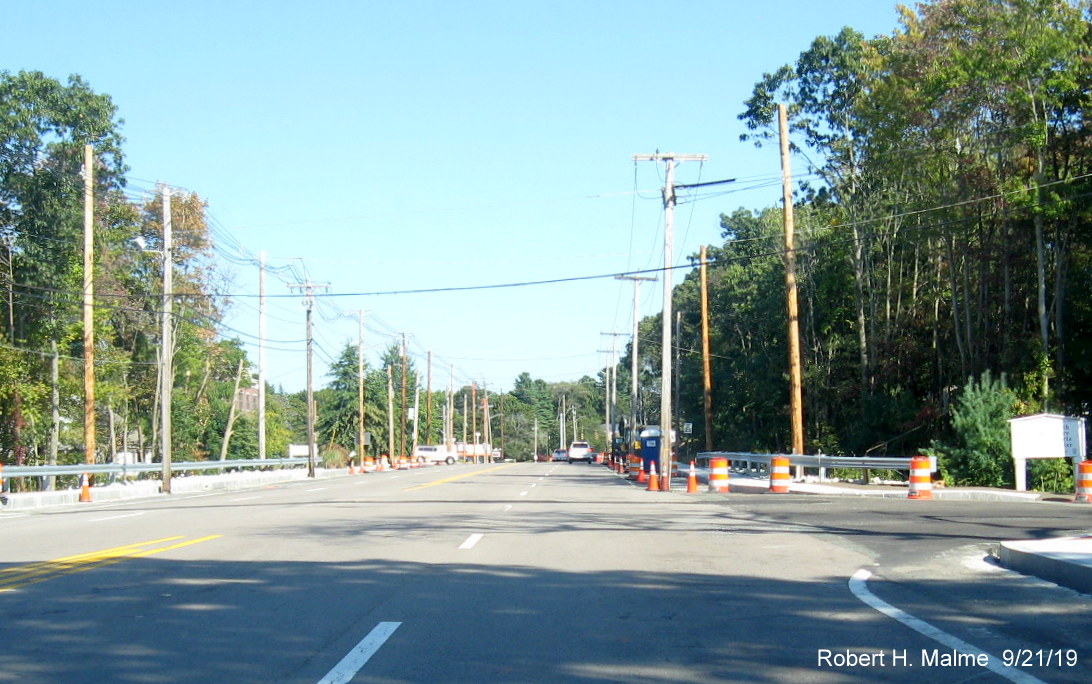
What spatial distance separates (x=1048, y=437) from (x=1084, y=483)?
3100 millimetres

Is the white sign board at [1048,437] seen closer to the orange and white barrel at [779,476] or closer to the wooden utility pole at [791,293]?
the orange and white barrel at [779,476]

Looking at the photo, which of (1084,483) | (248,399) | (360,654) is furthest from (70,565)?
(248,399)

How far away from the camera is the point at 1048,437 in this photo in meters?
25.3

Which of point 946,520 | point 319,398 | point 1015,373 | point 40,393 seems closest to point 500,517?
point 946,520

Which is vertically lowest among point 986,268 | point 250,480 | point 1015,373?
point 250,480

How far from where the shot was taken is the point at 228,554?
13.5 m

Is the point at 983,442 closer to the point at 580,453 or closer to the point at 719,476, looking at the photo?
the point at 719,476

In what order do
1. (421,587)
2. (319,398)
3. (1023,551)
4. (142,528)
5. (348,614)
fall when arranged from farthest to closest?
(319,398) → (142,528) → (1023,551) → (421,587) → (348,614)

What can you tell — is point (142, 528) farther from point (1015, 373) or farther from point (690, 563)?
point (1015, 373)

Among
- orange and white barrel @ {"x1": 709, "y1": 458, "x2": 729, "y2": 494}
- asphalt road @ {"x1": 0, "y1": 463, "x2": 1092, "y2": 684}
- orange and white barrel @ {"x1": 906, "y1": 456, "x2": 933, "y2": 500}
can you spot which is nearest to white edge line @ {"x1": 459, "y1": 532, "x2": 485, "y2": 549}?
asphalt road @ {"x1": 0, "y1": 463, "x2": 1092, "y2": 684}

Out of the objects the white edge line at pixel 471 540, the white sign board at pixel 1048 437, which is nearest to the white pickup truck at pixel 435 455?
the white sign board at pixel 1048 437

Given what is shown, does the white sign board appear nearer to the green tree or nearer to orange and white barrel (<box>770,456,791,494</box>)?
the green tree

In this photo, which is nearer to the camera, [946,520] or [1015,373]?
[946,520]

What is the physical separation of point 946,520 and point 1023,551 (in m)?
6.86
